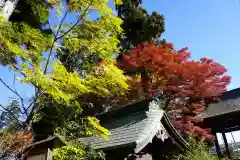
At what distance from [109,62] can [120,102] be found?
146 inches

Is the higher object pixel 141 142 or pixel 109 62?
pixel 109 62

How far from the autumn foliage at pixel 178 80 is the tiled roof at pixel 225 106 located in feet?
6.01

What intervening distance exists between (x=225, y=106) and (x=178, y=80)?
221 inches

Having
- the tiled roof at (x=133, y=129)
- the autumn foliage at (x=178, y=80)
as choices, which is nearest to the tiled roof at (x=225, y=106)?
the autumn foliage at (x=178, y=80)

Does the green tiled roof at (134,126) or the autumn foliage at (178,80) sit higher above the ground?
the autumn foliage at (178,80)

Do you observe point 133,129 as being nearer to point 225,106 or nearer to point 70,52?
point 70,52

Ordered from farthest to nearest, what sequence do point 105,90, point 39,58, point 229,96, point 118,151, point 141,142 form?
point 229,96 → point 105,90 → point 39,58 → point 118,151 → point 141,142

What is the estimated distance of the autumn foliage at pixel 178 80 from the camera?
11.4 m

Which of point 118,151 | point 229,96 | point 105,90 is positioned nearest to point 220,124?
point 229,96

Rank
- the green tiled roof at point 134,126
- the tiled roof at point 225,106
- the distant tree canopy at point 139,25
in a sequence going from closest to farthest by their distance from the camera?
the green tiled roof at point 134,126
the tiled roof at point 225,106
the distant tree canopy at point 139,25

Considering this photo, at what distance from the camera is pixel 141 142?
5707 mm

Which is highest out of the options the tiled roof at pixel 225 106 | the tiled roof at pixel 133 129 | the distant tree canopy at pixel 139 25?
the distant tree canopy at pixel 139 25

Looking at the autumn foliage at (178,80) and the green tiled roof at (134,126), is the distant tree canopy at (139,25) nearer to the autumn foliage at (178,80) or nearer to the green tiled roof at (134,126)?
the autumn foliage at (178,80)

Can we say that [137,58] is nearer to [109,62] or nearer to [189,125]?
[109,62]
